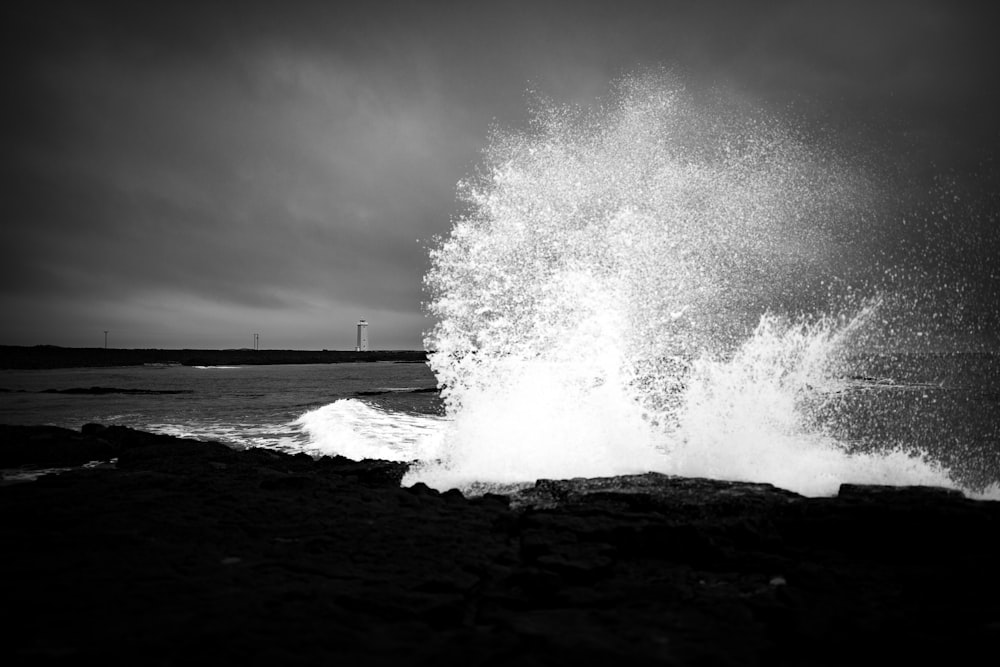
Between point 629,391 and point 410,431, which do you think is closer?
point 629,391

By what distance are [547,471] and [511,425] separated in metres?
2.29

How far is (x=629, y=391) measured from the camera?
1384cm

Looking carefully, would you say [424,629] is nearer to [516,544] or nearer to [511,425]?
[516,544]

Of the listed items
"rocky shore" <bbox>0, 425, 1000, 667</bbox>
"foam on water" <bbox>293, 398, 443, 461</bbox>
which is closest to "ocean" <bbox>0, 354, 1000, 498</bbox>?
"foam on water" <bbox>293, 398, 443, 461</bbox>

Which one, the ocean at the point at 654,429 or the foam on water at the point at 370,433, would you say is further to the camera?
the foam on water at the point at 370,433

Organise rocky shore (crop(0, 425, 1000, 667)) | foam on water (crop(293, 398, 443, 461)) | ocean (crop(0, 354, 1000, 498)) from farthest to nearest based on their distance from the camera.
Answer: foam on water (crop(293, 398, 443, 461)) < ocean (crop(0, 354, 1000, 498)) < rocky shore (crop(0, 425, 1000, 667))

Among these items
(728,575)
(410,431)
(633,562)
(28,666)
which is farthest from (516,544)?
(410,431)

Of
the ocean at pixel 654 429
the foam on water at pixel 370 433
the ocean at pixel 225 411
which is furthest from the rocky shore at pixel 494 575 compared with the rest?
the ocean at pixel 225 411

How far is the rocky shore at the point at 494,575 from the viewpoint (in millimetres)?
3529

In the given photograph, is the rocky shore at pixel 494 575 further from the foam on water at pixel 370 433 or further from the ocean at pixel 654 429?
the foam on water at pixel 370 433

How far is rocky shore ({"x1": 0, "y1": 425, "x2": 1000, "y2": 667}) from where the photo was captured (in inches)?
139

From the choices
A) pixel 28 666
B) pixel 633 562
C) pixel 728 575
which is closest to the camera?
pixel 28 666

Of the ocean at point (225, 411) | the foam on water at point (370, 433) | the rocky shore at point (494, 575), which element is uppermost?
the rocky shore at point (494, 575)

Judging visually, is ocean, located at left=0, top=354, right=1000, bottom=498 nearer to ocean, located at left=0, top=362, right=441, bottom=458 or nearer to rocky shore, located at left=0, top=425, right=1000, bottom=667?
ocean, located at left=0, top=362, right=441, bottom=458
